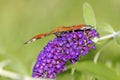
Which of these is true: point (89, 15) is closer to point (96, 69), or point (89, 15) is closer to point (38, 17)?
point (96, 69)

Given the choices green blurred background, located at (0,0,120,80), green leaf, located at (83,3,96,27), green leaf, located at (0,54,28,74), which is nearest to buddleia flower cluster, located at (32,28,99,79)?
green leaf, located at (83,3,96,27)

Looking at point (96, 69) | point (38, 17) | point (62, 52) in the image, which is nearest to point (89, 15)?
point (62, 52)

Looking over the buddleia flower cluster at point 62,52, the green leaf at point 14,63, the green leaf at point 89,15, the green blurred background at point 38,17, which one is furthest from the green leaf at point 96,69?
the green blurred background at point 38,17

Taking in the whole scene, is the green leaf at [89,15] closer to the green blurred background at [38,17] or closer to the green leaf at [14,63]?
the green leaf at [14,63]

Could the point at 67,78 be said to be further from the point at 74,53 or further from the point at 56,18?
the point at 56,18

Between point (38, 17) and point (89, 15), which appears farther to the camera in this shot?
point (38, 17)

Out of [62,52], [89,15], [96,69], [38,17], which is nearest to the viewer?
[96,69]
